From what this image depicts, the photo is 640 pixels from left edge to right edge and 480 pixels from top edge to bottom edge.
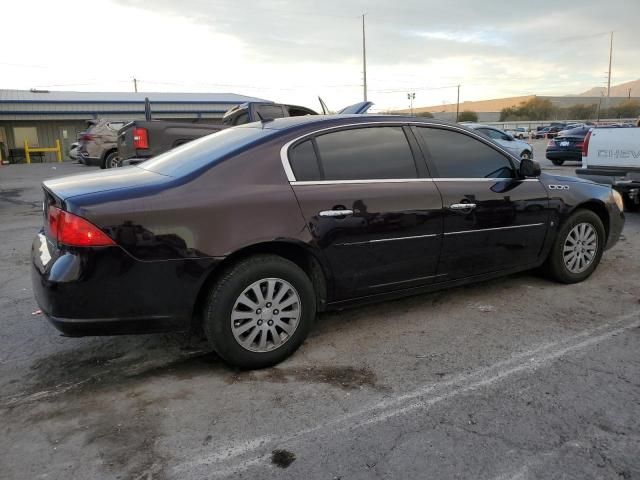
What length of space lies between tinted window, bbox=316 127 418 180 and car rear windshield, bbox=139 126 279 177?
0.43m

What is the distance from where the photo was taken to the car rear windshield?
3445 mm

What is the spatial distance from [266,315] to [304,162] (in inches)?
42.1

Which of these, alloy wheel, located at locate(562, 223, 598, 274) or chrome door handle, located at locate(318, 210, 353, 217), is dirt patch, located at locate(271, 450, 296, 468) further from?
alloy wheel, located at locate(562, 223, 598, 274)

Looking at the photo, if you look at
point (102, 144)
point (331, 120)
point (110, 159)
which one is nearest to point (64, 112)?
point (102, 144)

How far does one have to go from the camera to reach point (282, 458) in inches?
97.3

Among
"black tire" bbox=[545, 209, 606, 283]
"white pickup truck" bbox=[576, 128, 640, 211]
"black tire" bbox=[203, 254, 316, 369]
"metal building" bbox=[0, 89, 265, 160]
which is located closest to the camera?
"black tire" bbox=[203, 254, 316, 369]

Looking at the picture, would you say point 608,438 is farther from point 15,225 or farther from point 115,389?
point 15,225

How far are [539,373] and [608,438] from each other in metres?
0.68

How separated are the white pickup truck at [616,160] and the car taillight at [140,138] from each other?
7.70m

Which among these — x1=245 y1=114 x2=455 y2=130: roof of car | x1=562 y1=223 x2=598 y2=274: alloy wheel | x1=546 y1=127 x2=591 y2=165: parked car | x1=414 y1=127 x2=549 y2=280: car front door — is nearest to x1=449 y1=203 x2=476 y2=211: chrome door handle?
x1=414 y1=127 x2=549 y2=280: car front door

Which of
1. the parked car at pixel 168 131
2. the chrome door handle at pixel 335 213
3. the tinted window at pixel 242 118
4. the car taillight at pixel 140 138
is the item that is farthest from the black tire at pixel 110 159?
the chrome door handle at pixel 335 213

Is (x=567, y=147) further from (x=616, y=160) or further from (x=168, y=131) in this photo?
(x=168, y=131)

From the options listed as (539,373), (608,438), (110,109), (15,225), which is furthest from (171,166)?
(110,109)

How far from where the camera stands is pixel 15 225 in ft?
27.9
